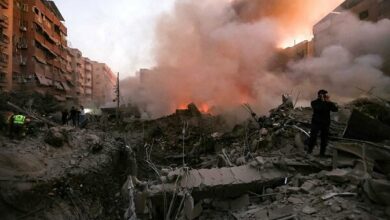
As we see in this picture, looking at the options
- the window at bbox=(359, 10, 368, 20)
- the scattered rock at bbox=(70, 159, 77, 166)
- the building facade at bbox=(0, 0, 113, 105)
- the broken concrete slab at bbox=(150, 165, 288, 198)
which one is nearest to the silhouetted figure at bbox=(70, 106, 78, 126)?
the scattered rock at bbox=(70, 159, 77, 166)

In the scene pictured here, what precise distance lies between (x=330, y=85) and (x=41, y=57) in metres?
34.9

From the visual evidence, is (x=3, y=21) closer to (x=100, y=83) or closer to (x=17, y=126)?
(x=17, y=126)

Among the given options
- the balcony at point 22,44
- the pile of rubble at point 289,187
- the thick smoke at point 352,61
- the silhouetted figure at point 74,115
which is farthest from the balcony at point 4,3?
the pile of rubble at point 289,187

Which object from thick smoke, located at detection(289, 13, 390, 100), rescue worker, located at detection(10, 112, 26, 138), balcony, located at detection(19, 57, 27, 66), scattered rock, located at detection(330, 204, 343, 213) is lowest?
scattered rock, located at detection(330, 204, 343, 213)

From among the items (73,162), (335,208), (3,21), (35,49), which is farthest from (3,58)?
(335,208)

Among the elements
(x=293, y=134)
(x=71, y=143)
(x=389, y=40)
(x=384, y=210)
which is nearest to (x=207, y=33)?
(x=389, y=40)

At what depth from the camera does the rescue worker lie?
478 inches

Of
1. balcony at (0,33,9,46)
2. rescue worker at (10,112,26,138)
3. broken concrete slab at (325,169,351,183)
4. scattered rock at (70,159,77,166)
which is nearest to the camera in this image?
broken concrete slab at (325,169,351,183)

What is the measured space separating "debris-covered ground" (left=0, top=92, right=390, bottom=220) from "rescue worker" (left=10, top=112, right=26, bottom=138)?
0.30m

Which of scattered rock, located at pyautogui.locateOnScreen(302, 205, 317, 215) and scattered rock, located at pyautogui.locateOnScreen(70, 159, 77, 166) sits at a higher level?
scattered rock, located at pyautogui.locateOnScreen(302, 205, 317, 215)

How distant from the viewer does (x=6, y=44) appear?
3231 centimetres

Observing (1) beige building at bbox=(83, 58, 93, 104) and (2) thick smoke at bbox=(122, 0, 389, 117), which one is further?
(1) beige building at bbox=(83, 58, 93, 104)

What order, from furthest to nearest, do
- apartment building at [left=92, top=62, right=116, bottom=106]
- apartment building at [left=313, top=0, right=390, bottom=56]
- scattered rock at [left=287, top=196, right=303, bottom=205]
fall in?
apartment building at [left=92, top=62, right=116, bottom=106] < apartment building at [left=313, top=0, right=390, bottom=56] < scattered rock at [left=287, top=196, right=303, bottom=205]

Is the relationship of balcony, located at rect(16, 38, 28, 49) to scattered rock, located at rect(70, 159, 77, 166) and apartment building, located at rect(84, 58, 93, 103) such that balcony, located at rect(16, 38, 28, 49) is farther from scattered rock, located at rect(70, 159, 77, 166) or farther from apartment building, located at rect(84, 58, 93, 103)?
apartment building, located at rect(84, 58, 93, 103)
